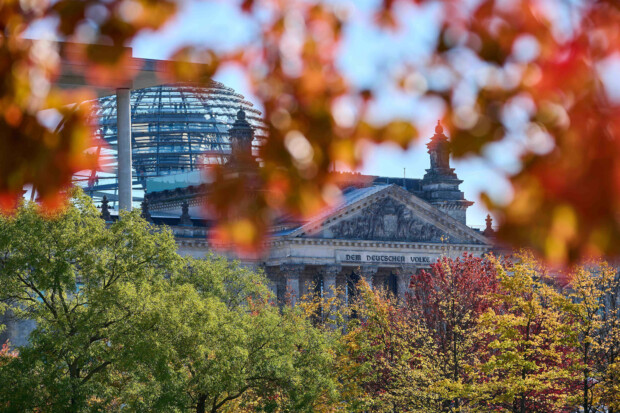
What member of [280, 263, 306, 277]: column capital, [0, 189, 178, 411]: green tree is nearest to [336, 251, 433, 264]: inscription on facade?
[280, 263, 306, 277]: column capital

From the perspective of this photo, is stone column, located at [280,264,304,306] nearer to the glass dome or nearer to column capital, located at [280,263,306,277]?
column capital, located at [280,263,306,277]

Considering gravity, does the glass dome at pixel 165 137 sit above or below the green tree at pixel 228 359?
above

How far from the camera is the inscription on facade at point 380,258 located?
98.6 meters

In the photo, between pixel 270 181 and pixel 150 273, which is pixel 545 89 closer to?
pixel 270 181

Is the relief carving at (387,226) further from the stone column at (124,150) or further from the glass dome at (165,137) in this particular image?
the stone column at (124,150)

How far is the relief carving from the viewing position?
324 feet

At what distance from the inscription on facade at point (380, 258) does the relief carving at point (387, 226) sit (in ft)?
5.48

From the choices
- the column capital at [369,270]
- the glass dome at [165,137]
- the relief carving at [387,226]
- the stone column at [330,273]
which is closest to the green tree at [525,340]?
the stone column at [330,273]

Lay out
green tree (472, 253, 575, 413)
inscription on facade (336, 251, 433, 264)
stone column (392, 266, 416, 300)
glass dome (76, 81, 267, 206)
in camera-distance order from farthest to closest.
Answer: glass dome (76, 81, 267, 206) → stone column (392, 266, 416, 300) → inscription on facade (336, 251, 433, 264) → green tree (472, 253, 575, 413)

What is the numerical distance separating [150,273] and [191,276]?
31.6 feet

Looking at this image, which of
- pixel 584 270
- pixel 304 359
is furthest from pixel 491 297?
pixel 304 359

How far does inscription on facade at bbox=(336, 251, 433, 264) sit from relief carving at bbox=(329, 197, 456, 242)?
65.8 inches

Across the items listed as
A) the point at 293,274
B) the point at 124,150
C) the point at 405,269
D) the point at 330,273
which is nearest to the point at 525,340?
the point at 124,150

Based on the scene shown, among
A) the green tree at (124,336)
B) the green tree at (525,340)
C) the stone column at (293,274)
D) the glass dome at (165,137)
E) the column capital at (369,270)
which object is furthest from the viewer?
the glass dome at (165,137)
